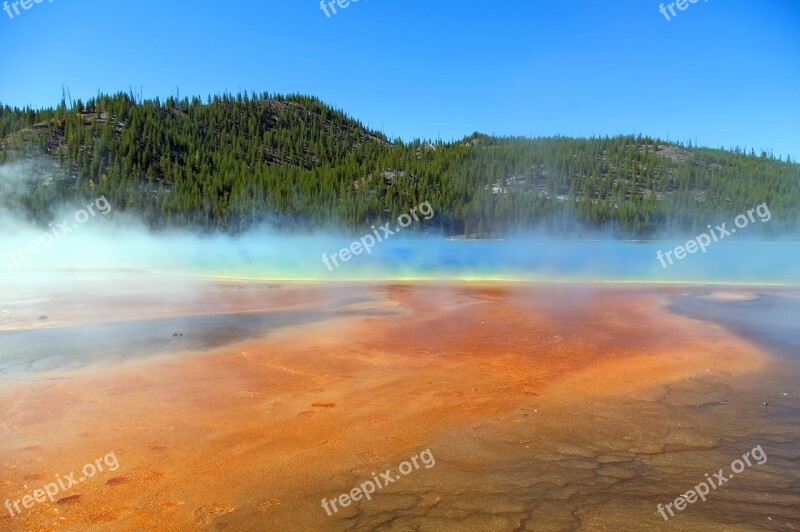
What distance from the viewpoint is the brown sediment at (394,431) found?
4.21 metres

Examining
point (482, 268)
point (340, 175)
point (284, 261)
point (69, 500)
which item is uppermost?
point (340, 175)

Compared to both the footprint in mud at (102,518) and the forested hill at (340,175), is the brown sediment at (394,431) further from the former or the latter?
the forested hill at (340,175)

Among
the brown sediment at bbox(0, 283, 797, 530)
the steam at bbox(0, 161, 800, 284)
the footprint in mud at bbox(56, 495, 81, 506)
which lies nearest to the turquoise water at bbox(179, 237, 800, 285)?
the steam at bbox(0, 161, 800, 284)

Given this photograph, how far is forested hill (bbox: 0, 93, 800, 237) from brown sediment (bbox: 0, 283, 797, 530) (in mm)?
51043

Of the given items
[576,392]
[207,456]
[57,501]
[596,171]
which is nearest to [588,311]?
[576,392]

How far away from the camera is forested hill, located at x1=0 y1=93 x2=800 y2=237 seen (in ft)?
202

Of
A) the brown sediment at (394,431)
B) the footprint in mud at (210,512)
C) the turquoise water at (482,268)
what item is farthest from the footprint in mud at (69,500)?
the turquoise water at (482,268)

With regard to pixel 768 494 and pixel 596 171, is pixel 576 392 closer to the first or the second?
pixel 768 494

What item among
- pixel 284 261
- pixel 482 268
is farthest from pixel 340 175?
pixel 482 268

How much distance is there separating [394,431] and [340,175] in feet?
255

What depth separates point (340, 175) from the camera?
3206 inches

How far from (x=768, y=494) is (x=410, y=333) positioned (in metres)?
7.27

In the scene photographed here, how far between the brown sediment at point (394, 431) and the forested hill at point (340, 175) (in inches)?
2010

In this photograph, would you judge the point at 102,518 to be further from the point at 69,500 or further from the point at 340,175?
the point at 340,175
